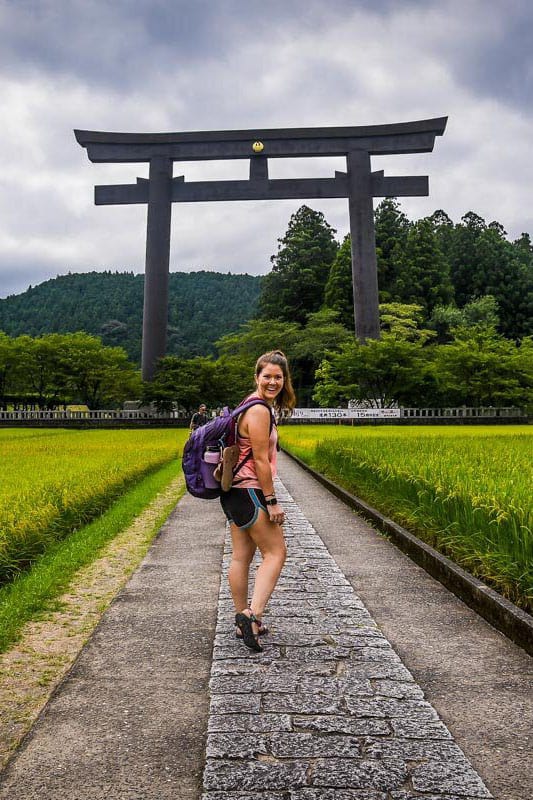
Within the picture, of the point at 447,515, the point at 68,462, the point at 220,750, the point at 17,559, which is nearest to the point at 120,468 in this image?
the point at 68,462

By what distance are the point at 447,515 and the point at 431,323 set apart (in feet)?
149

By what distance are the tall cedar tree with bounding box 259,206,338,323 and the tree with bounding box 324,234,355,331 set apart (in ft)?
13.6

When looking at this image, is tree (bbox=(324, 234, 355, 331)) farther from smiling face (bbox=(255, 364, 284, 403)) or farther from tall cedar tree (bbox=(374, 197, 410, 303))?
smiling face (bbox=(255, 364, 284, 403))

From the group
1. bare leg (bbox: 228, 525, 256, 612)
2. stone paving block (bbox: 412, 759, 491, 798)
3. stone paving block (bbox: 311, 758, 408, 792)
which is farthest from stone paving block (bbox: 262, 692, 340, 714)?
bare leg (bbox: 228, 525, 256, 612)

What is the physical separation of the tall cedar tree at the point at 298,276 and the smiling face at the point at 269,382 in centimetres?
5305

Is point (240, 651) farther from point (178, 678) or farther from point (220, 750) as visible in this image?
point (220, 750)

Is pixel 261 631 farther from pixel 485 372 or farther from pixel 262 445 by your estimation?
pixel 485 372

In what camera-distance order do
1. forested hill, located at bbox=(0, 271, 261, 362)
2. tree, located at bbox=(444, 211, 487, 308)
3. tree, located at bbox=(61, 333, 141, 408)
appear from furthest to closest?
forested hill, located at bbox=(0, 271, 261, 362)
tree, located at bbox=(444, 211, 487, 308)
tree, located at bbox=(61, 333, 141, 408)

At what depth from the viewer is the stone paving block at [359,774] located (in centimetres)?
232

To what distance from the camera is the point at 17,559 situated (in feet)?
19.3

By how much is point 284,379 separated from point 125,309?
67.0 metres

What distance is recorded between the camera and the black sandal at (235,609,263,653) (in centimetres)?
364

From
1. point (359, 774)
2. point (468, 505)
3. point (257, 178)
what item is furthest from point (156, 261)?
point (359, 774)

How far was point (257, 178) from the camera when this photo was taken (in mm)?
32906
